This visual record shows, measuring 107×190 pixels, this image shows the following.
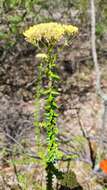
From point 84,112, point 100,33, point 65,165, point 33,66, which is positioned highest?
point 100,33

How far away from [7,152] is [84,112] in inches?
61.0

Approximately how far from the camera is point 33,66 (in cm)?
740

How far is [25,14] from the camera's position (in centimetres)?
666

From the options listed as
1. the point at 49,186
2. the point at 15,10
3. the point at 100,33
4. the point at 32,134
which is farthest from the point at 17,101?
the point at 49,186

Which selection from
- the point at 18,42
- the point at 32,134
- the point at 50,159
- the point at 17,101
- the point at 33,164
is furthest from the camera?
the point at 18,42

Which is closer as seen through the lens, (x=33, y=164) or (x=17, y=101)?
(x=33, y=164)

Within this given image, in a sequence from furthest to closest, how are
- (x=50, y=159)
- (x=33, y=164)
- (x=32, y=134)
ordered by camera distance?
1. (x=32, y=134)
2. (x=33, y=164)
3. (x=50, y=159)

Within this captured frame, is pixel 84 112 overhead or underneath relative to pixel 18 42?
underneath

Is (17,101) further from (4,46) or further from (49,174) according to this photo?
(49,174)

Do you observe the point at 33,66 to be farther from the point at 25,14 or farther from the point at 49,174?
the point at 49,174

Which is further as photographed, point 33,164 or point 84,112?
point 84,112

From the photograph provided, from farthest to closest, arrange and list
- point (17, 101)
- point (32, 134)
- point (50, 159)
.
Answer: point (17, 101), point (32, 134), point (50, 159)

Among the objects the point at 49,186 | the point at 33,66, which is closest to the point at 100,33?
the point at 33,66

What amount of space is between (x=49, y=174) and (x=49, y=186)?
139 millimetres
